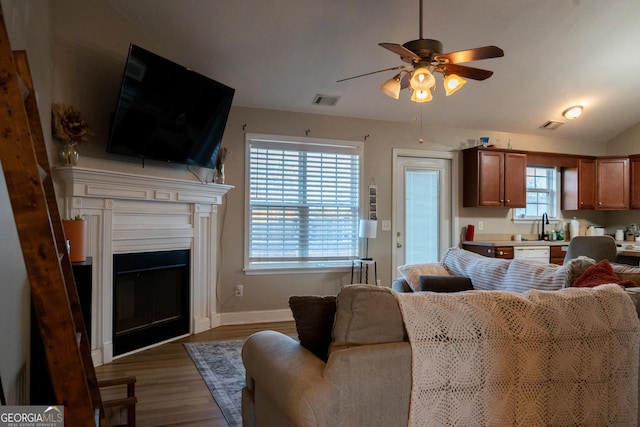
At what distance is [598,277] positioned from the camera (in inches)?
88.3

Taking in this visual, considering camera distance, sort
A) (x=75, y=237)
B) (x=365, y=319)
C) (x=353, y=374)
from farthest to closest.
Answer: (x=75, y=237) < (x=365, y=319) < (x=353, y=374)

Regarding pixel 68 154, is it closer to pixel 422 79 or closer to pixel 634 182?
pixel 422 79

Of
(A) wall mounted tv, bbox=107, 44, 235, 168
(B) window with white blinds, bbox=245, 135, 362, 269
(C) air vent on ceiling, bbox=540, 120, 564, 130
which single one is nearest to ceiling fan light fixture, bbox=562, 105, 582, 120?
(C) air vent on ceiling, bbox=540, 120, 564, 130

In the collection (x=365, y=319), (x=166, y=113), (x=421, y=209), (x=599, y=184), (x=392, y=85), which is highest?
(x=392, y=85)

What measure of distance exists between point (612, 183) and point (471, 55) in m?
4.85

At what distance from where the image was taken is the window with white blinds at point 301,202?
4.93 m

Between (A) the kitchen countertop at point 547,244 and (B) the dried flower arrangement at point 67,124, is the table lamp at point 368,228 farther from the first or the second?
(B) the dried flower arrangement at point 67,124

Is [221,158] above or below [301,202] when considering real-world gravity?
above

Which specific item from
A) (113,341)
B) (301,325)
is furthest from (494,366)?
(113,341)

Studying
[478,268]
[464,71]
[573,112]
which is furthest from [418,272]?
[573,112]

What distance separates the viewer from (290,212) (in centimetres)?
507

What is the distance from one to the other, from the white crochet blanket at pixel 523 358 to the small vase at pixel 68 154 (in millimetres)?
2756

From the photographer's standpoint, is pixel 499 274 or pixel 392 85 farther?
pixel 392 85
